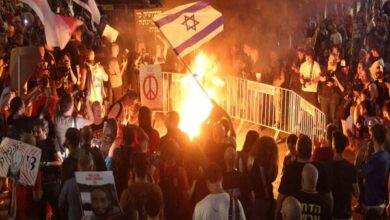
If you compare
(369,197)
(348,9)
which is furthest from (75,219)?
(348,9)

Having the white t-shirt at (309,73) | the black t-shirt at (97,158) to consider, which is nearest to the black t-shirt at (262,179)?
the black t-shirt at (97,158)

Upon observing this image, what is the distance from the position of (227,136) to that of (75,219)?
2747mm

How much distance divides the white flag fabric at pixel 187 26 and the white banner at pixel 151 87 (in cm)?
82

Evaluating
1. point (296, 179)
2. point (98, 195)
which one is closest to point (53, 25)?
point (98, 195)

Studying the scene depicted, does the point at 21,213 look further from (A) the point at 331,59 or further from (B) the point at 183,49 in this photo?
(A) the point at 331,59

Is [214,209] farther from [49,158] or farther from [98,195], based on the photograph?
[49,158]

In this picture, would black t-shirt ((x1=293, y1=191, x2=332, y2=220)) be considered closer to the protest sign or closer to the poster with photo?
the poster with photo

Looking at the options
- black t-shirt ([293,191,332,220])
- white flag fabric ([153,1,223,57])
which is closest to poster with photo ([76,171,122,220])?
→ black t-shirt ([293,191,332,220])

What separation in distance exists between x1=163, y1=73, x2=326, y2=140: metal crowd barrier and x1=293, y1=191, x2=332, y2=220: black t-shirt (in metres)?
8.02

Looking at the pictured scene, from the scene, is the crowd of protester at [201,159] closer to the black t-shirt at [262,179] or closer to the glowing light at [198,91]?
the black t-shirt at [262,179]

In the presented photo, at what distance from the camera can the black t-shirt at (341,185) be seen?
7875 millimetres

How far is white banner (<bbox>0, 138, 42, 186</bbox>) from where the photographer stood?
26.6 feet

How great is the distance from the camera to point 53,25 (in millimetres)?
12352

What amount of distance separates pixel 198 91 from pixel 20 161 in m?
8.48
